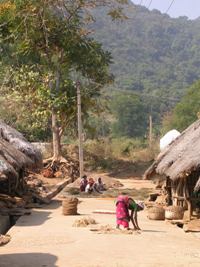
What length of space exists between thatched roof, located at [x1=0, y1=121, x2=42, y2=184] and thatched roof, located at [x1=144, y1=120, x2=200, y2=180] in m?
4.41

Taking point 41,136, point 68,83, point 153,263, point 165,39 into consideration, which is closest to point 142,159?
point 41,136

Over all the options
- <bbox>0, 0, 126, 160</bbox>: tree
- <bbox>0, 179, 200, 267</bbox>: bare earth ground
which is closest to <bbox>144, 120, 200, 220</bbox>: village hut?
<bbox>0, 179, 200, 267</bbox>: bare earth ground

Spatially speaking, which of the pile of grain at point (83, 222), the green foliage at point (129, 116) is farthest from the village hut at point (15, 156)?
the green foliage at point (129, 116)

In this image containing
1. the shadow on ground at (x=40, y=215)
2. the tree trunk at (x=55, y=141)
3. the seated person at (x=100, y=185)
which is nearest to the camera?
the shadow on ground at (x=40, y=215)

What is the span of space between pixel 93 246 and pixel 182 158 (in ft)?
18.1

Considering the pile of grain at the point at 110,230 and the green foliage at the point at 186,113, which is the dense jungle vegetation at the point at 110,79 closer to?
the green foliage at the point at 186,113

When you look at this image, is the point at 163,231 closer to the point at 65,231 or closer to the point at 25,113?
the point at 65,231

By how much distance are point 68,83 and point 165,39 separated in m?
109

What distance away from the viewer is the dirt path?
33.0ft

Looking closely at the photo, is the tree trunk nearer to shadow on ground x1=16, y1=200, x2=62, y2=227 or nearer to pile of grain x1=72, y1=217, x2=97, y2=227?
shadow on ground x1=16, y1=200, x2=62, y2=227

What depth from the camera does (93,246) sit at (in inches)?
455

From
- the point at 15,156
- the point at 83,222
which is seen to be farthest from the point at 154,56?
the point at 83,222

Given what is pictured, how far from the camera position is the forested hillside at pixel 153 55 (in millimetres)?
94938

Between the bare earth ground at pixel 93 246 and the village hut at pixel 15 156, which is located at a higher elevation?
the village hut at pixel 15 156
